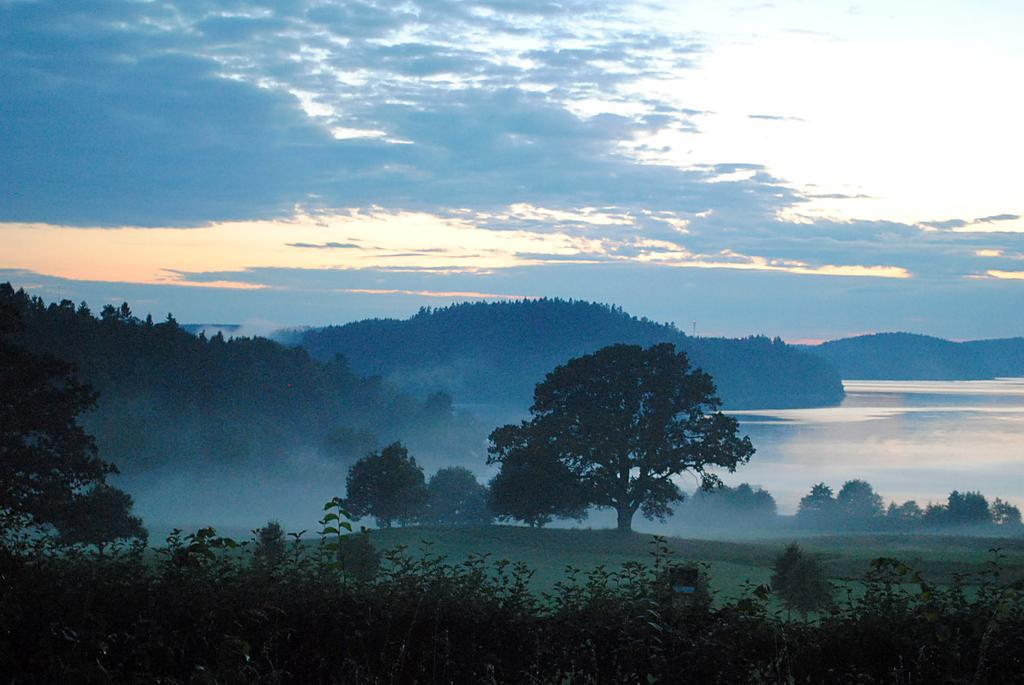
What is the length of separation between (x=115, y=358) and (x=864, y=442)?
101400 mm

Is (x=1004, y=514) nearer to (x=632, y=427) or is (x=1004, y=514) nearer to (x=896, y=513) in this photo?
(x=896, y=513)

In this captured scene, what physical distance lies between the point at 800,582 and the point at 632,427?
26.9 meters

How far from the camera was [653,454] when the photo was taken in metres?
42.3

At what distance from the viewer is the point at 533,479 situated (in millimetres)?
43125

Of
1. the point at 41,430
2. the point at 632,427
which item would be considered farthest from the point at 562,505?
the point at 41,430

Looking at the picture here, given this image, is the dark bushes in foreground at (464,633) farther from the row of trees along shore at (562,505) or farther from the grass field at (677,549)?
the row of trees along shore at (562,505)

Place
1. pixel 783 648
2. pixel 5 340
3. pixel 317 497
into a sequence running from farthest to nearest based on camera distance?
pixel 317 497, pixel 5 340, pixel 783 648

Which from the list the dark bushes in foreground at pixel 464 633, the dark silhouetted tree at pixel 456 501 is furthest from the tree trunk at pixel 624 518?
the dark bushes in foreground at pixel 464 633

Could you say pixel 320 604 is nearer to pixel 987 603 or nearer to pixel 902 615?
pixel 902 615

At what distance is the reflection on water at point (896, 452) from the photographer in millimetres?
95438

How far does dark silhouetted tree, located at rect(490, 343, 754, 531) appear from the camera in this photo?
1662 inches

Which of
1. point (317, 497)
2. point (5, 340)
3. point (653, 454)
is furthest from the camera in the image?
point (317, 497)

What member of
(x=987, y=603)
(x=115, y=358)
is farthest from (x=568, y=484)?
(x=115, y=358)

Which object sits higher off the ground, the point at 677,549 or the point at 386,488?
the point at 386,488
